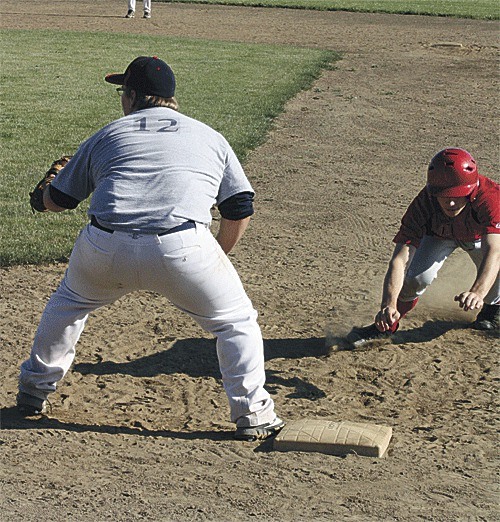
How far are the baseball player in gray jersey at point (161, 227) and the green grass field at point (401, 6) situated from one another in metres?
22.3

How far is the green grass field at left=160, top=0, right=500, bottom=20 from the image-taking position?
26.1 meters

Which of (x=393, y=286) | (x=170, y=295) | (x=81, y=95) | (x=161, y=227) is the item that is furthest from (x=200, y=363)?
(x=81, y=95)

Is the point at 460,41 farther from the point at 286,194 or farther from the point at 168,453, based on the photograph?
the point at 168,453

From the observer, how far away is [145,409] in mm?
4961

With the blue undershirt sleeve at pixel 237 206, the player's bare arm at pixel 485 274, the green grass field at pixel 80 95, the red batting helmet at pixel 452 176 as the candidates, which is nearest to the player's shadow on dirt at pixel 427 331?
the player's bare arm at pixel 485 274

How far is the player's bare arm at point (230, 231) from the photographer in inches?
176

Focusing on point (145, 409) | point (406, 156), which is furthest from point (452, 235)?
point (406, 156)

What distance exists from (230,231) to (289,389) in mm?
1182

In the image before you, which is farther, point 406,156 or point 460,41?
point 460,41

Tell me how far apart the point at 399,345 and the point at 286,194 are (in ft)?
12.0

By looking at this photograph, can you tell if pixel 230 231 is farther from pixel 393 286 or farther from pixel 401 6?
pixel 401 6

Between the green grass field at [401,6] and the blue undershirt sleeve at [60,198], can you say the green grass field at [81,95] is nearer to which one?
the blue undershirt sleeve at [60,198]

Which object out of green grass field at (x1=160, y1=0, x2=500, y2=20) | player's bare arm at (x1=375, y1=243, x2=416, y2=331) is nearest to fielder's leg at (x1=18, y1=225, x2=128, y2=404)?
player's bare arm at (x1=375, y1=243, x2=416, y2=331)

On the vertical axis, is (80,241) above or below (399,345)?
above
